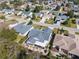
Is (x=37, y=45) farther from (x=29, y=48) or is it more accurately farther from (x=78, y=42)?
(x=78, y=42)

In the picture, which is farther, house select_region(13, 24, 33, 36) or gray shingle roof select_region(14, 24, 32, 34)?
gray shingle roof select_region(14, 24, 32, 34)

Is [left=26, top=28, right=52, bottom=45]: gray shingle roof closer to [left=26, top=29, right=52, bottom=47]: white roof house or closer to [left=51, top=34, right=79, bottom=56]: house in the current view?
[left=26, top=29, right=52, bottom=47]: white roof house

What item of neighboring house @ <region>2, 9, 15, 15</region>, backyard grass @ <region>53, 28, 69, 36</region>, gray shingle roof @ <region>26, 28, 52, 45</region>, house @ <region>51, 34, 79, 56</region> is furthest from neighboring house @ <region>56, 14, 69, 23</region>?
neighboring house @ <region>2, 9, 15, 15</region>

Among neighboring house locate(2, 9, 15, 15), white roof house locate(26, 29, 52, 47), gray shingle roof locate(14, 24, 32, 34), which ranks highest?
neighboring house locate(2, 9, 15, 15)

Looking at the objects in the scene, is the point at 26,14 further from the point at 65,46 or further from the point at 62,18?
the point at 65,46

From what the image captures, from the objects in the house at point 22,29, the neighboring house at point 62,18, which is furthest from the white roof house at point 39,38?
the neighboring house at point 62,18

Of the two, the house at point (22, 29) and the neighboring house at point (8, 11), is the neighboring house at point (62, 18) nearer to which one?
the house at point (22, 29)

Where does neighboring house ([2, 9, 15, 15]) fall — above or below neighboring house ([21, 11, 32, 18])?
above
